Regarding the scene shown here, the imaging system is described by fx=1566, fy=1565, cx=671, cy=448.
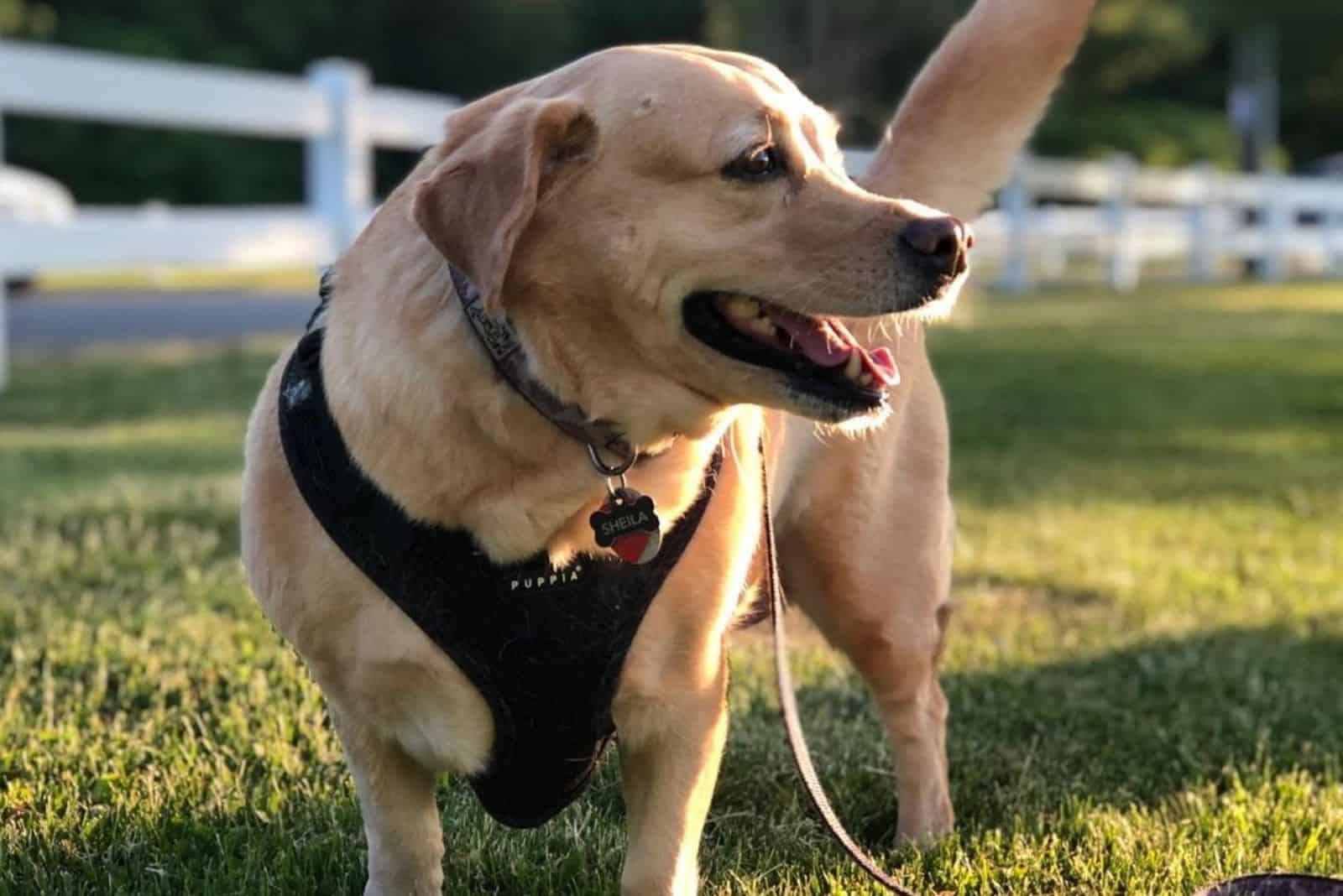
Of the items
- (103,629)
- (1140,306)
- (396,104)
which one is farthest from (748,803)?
(1140,306)

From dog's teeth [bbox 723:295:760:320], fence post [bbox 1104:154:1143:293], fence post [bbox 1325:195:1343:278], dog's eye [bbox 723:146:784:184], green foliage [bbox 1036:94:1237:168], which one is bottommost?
green foliage [bbox 1036:94:1237:168]

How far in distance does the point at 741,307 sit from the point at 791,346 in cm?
10

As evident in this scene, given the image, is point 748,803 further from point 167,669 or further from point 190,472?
point 190,472

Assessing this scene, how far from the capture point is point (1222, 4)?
40.9m

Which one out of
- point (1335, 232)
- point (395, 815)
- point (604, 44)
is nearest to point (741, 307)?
point (395, 815)

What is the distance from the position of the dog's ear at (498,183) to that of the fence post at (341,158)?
7932mm

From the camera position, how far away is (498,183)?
2.22 metres

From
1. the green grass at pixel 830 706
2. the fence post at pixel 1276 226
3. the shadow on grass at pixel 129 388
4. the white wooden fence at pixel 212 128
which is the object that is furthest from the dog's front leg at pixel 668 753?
the fence post at pixel 1276 226

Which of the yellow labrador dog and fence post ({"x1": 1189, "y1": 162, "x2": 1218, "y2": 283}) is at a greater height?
the yellow labrador dog

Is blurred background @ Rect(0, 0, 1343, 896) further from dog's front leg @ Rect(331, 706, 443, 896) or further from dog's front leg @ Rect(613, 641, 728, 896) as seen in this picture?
dog's front leg @ Rect(613, 641, 728, 896)

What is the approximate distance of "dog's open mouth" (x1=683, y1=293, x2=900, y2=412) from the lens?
2.30m

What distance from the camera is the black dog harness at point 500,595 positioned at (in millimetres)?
2324

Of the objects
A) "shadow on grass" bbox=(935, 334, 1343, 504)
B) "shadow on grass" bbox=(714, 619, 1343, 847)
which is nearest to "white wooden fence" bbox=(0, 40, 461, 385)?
"shadow on grass" bbox=(935, 334, 1343, 504)

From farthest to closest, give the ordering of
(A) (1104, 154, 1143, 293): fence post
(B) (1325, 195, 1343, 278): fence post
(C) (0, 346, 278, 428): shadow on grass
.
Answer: (B) (1325, 195, 1343, 278): fence post
(A) (1104, 154, 1143, 293): fence post
(C) (0, 346, 278, 428): shadow on grass
